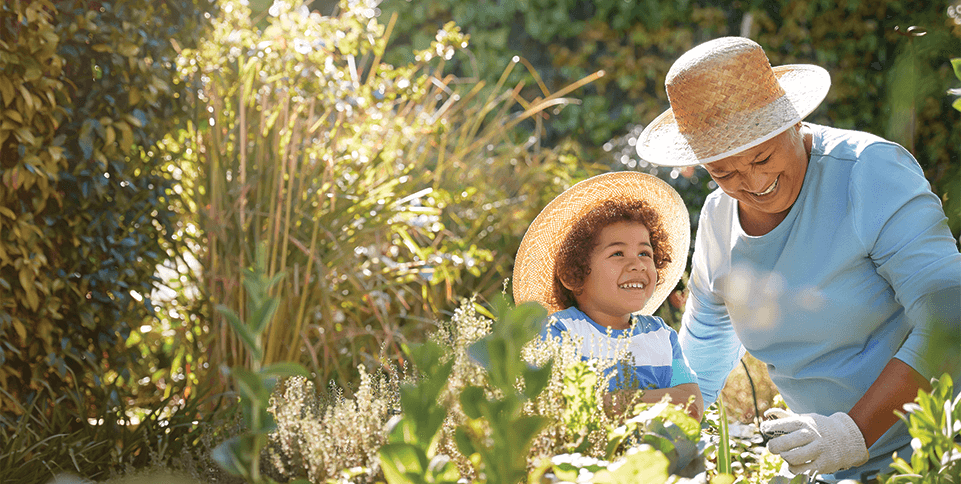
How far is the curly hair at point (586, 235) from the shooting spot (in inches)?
85.7

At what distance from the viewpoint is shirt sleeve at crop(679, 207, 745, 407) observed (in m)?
1.99

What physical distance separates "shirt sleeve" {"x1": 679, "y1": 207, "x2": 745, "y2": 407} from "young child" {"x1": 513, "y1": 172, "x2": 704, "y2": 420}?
0.16 feet

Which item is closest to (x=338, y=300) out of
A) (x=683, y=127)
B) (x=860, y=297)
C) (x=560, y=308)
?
(x=560, y=308)

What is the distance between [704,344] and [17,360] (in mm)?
2167

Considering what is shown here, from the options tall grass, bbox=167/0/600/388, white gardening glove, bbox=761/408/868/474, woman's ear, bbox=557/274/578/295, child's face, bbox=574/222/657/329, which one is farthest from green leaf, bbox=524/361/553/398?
tall grass, bbox=167/0/600/388

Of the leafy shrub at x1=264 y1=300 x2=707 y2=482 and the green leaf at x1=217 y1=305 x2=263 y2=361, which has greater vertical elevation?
the green leaf at x1=217 y1=305 x2=263 y2=361

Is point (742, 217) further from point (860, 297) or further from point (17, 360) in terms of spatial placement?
point (17, 360)

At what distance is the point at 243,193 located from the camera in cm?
268

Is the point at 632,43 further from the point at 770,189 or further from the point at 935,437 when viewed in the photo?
the point at 935,437

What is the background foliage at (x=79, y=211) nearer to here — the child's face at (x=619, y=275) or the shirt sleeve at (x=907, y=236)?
the child's face at (x=619, y=275)

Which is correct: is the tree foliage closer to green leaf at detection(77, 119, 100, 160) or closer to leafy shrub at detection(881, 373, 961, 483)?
green leaf at detection(77, 119, 100, 160)

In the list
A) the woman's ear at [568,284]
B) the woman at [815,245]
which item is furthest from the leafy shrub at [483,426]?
the woman's ear at [568,284]

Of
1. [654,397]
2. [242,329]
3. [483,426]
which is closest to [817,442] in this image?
[654,397]

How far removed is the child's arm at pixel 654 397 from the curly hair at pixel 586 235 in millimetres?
455
